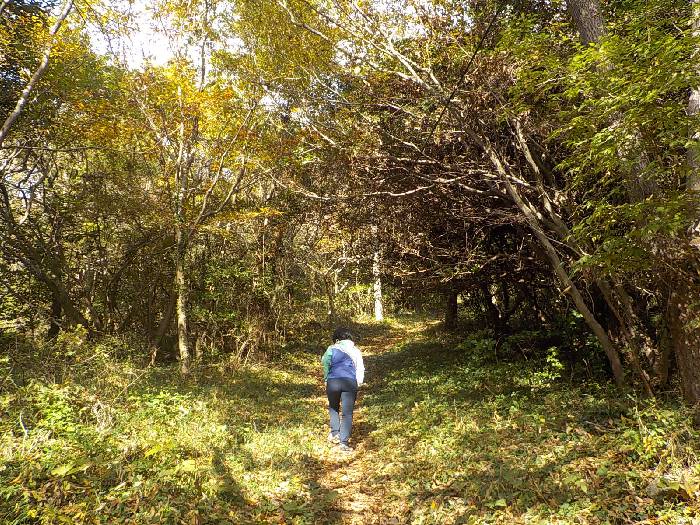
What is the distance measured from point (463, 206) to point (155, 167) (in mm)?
8971

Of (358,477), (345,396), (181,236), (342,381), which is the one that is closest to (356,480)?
(358,477)

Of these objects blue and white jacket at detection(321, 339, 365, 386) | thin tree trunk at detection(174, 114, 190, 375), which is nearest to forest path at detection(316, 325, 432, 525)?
blue and white jacket at detection(321, 339, 365, 386)

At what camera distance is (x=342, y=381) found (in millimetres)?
6355

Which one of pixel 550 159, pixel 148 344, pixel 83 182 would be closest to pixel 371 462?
pixel 550 159

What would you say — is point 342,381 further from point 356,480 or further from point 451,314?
point 451,314

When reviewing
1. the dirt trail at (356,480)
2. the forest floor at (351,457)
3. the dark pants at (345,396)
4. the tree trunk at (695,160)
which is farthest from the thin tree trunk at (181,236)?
the tree trunk at (695,160)

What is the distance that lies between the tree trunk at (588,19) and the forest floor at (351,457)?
192 inches

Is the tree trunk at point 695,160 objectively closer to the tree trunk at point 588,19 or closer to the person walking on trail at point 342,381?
the tree trunk at point 588,19

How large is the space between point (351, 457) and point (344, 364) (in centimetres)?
131

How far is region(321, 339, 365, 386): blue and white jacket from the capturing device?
6399 millimetres

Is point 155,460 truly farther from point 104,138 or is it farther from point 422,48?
point 104,138

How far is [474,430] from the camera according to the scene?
20.1 feet

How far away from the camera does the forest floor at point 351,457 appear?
3947 millimetres

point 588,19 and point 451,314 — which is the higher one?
point 588,19
